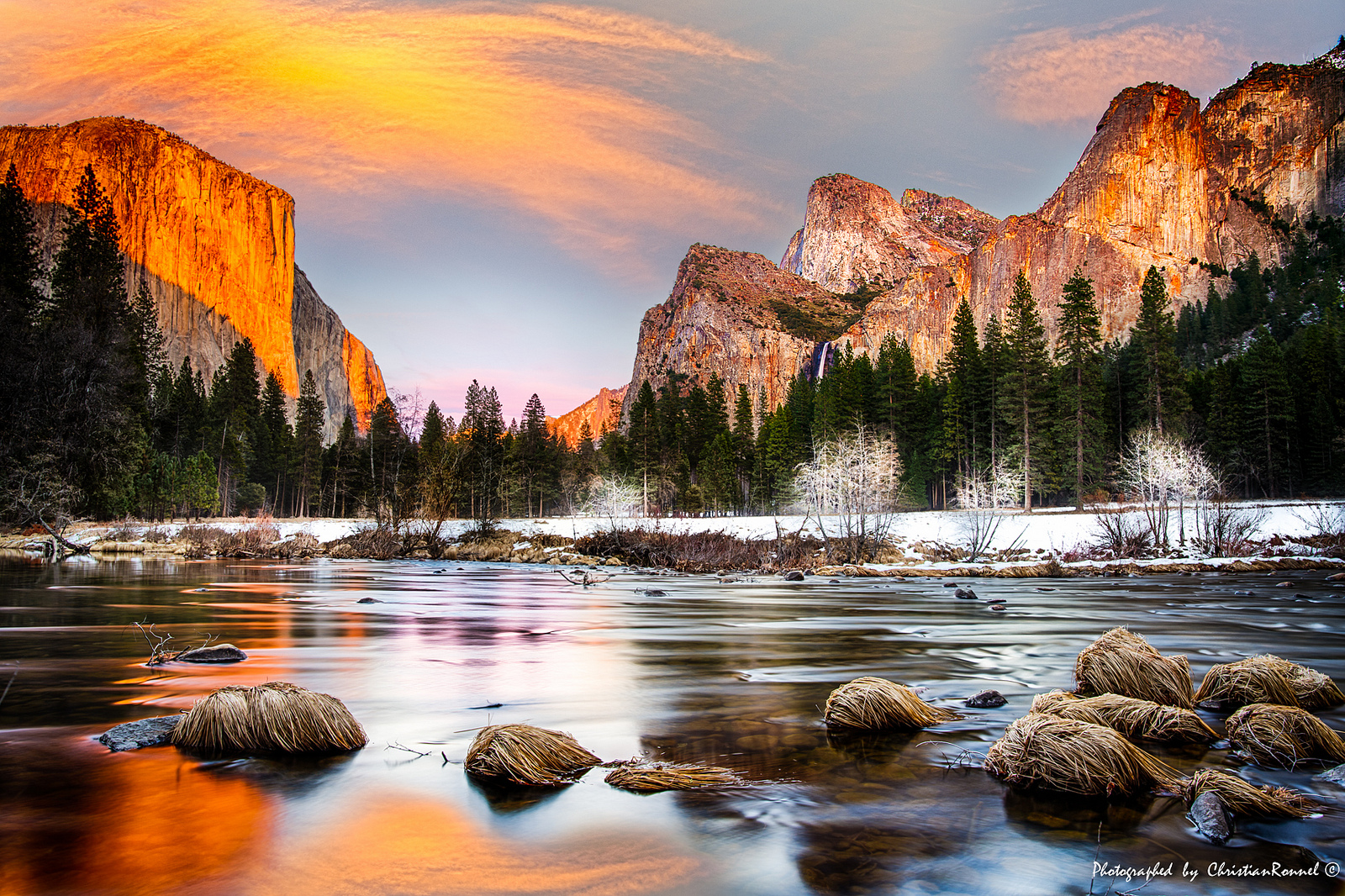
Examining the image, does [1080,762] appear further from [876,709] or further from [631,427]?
[631,427]

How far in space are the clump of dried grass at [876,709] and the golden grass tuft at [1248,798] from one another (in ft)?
8.90

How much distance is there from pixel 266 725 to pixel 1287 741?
9171 mm

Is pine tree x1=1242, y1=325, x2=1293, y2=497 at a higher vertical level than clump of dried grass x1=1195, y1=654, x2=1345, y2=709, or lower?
higher

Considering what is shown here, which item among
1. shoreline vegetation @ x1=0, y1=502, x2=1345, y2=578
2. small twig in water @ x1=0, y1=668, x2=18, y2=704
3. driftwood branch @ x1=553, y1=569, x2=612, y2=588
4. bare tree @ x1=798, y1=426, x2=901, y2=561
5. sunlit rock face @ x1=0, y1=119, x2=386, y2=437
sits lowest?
driftwood branch @ x1=553, y1=569, x2=612, y2=588

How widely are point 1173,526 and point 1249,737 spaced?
45791 millimetres

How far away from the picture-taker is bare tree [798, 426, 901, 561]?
4241cm

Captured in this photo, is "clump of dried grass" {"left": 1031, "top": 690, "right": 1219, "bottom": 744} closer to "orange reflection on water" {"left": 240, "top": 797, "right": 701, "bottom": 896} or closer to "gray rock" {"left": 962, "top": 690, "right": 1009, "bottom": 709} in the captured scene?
"gray rock" {"left": 962, "top": 690, "right": 1009, "bottom": 709}

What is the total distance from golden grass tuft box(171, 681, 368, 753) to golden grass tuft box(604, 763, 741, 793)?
2.81m

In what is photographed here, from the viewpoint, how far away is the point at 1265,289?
160 m

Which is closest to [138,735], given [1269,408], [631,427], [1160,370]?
[1160,370]

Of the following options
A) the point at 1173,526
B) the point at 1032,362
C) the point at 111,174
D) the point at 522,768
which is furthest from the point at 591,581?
the point at 111,174

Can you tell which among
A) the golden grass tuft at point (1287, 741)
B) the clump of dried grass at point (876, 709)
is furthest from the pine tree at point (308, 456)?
the golden grass tuft at point (1287, 741)

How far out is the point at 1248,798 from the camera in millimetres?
5270

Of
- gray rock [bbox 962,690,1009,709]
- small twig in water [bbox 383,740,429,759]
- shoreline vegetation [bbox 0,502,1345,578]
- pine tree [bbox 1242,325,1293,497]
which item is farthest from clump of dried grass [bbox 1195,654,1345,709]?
pine tree [bbox 1242,325,1293,497]
